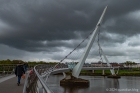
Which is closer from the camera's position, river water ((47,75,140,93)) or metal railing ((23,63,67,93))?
metal railing ((23,63,67,93))

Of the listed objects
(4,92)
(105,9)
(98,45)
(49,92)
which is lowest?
(4,92)

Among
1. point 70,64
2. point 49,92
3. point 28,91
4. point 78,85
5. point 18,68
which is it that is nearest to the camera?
point 49,92

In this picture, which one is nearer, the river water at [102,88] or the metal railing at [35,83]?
the metal railing at [35,83]

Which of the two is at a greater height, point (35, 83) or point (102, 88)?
point (35, 83)

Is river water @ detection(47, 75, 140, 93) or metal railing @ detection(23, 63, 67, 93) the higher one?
metal railing @ detection(23, 63, 67, 93)

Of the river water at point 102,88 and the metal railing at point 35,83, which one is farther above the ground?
the metal railing at point 35,83

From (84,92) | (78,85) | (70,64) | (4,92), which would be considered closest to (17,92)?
(4,92)

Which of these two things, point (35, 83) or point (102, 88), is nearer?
point (35, 83)

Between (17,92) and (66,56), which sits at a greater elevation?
(66,56)

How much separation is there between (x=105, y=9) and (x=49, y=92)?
38809 millimetres

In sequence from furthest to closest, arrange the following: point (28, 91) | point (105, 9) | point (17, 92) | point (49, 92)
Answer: point (105, 9)
point (17, 92)
point (28, 91)
point (49, 92)

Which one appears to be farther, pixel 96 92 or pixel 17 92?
pixel 96 92

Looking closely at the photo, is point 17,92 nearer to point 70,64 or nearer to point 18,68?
point 18,68

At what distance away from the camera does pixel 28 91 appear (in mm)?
5926
